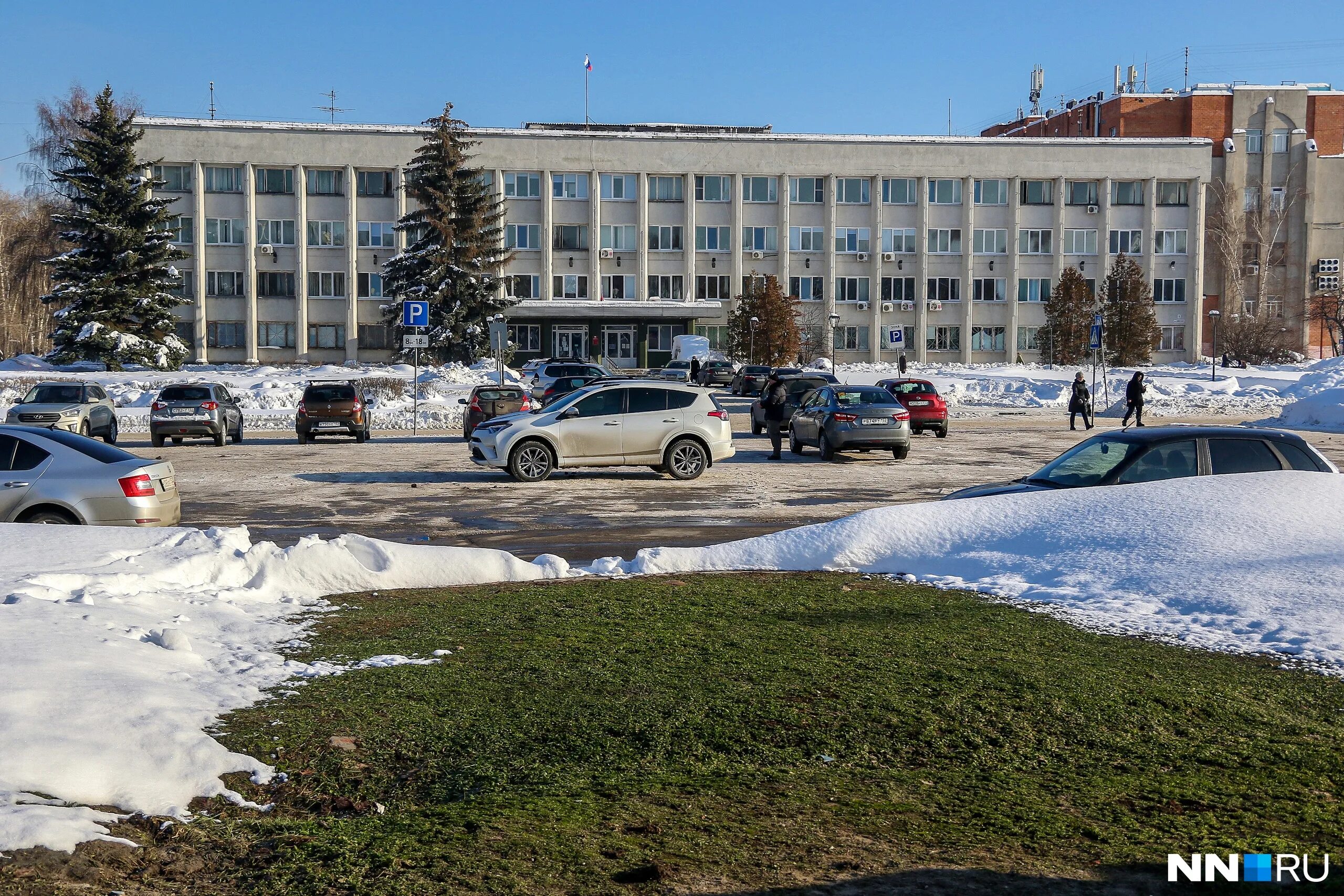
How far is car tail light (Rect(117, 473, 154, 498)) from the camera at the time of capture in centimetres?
1250

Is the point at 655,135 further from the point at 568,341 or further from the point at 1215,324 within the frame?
the point at 1215,324

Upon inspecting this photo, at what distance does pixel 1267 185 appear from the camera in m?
100

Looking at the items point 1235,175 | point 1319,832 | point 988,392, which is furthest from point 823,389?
point 1235,175

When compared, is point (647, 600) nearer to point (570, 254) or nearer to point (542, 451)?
point (542, 451)

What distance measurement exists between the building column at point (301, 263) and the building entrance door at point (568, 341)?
1671 centimetres

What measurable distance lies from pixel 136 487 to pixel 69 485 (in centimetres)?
63

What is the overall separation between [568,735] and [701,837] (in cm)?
→ 141

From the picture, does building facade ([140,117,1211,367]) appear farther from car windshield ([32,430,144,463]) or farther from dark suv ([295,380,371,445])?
car windshield ([32,430,144,463])

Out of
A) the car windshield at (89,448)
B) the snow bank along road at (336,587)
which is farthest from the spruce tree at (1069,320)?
the car windshield at (89,448)

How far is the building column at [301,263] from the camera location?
8075cm

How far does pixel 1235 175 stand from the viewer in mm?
99875

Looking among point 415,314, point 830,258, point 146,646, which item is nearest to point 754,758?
point 146,646

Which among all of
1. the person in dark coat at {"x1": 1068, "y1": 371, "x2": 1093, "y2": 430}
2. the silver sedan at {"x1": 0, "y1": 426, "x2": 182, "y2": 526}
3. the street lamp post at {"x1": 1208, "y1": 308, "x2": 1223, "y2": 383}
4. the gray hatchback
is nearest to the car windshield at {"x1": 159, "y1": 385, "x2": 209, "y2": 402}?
the gray hatchback

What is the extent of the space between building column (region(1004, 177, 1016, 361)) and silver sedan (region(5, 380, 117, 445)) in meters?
67.0
